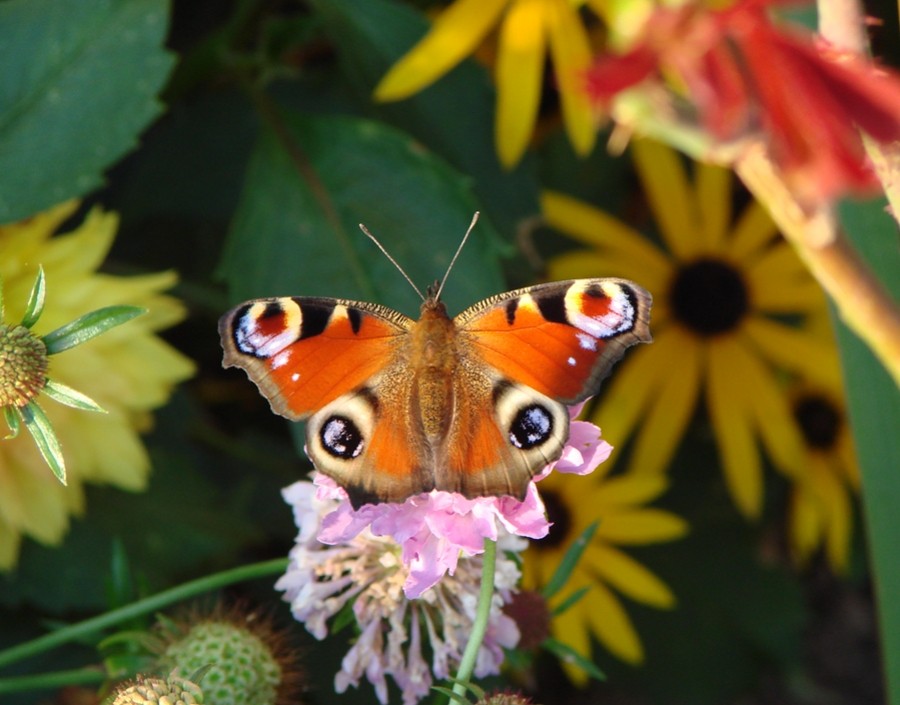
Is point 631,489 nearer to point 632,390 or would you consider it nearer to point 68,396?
point 632,390

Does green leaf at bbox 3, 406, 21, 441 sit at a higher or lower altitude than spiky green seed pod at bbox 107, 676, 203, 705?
higher

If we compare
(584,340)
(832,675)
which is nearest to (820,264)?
(584,340)

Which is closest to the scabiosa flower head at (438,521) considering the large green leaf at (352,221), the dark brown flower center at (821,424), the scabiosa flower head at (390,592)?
the scabiosa flower head at (390,592)

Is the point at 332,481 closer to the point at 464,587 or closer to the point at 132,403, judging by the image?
the point at 464,587

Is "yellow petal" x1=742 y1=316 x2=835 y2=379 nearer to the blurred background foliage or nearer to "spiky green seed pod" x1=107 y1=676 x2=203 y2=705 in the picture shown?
the blurred background foliage

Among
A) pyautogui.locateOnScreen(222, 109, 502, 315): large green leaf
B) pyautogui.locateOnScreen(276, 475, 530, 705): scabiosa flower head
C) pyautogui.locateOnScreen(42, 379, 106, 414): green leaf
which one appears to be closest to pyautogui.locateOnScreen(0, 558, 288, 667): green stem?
pyautogui.locateOnScreen(276, 475, 530, 705): scabiosa flower head

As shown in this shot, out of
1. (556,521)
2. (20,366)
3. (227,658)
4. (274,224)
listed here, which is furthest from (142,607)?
(556,521)
